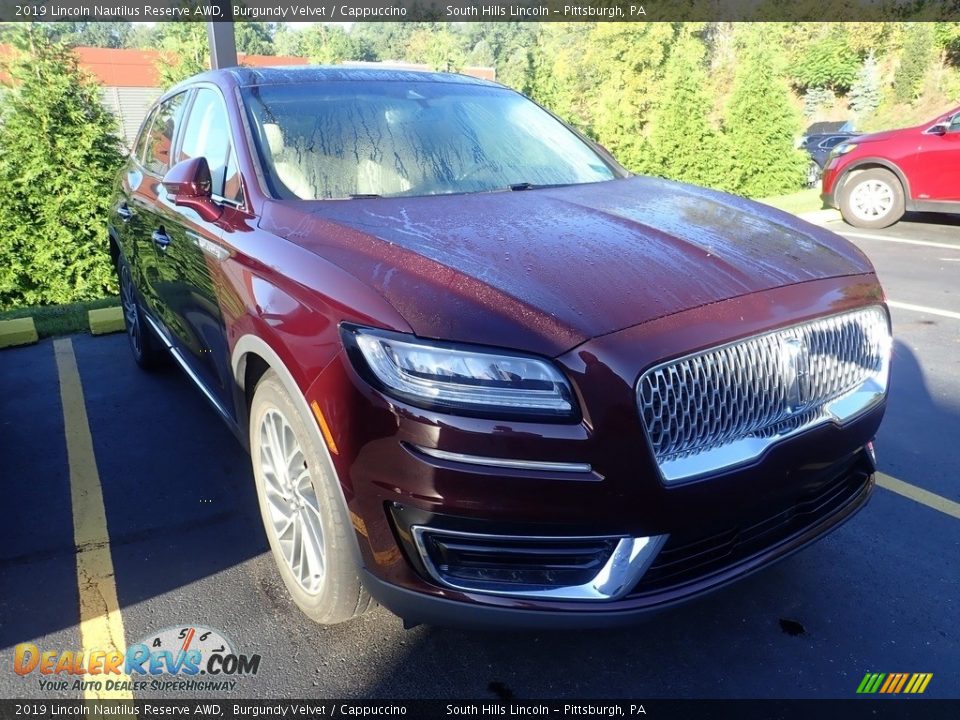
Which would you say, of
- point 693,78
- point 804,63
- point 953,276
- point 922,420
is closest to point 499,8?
point 693,78

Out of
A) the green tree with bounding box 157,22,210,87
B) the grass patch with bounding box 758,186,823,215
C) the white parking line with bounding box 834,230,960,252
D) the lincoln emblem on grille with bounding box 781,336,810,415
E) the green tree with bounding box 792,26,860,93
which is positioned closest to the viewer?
the lincoln emblem on grille with bounding box 781,336,810,415

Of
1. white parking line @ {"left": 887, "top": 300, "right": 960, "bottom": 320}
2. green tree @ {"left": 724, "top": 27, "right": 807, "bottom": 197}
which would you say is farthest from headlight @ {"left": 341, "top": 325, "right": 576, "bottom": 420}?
green tree @ {"left": 724, "top": 27, "right": 807, "bottom": 197}

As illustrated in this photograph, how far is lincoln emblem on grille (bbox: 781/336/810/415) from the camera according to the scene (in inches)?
80.4

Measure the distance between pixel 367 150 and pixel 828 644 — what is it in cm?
246

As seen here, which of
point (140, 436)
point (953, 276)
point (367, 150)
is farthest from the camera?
point (953, 276)

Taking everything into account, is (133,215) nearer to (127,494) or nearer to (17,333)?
(127,494)

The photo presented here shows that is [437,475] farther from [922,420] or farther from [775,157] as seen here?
[775,157]

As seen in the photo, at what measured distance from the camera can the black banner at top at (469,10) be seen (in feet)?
25.8

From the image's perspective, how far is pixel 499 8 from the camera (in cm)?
1830

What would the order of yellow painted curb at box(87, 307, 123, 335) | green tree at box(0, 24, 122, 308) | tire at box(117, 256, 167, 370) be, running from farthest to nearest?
green tree at box(0, 24, 122, 308) → yellow painted curb at box(87, 307, 123, 335) → tire at box(117, 256, 167, 370)

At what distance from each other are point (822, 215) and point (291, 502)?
10.7 meters

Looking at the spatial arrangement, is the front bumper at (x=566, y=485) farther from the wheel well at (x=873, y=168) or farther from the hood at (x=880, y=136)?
the hood at (x=880, y=136)

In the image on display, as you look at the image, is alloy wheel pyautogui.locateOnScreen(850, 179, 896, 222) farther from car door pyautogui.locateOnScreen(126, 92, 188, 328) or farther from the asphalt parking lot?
car door pyautogui.locateOnScreen(126, 92, 188, 328)

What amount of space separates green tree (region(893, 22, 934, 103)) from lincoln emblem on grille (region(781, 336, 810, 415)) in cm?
3291
